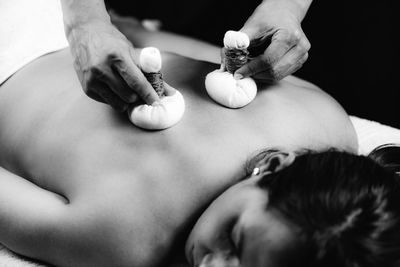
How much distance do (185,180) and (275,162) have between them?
17cm

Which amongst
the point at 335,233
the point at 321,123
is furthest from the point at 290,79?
the point at 335,233

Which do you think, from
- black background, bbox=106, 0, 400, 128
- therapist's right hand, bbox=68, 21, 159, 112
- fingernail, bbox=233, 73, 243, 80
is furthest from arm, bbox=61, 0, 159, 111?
black background, bbox=106, 0, 400, 128

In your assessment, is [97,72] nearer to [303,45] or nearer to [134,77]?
[134,77]

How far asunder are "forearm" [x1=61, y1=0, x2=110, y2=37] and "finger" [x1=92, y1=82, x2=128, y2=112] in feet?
0.52

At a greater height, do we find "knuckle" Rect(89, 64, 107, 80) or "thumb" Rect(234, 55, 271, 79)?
"knuckle" Rect(89, 64, 107, 80)

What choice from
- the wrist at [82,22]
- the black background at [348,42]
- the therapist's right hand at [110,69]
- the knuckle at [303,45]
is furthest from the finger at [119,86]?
the black background at [348,42]

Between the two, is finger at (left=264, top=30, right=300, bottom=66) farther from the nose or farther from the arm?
the nose

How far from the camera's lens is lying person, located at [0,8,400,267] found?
0.62 metres

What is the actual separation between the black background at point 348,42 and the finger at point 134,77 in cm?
84

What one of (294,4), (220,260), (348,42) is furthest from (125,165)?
(348,42)

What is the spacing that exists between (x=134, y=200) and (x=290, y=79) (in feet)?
1.84

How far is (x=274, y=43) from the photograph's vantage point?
33.2 inches

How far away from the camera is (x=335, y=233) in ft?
1.91

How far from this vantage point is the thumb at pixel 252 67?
32.5 inches
